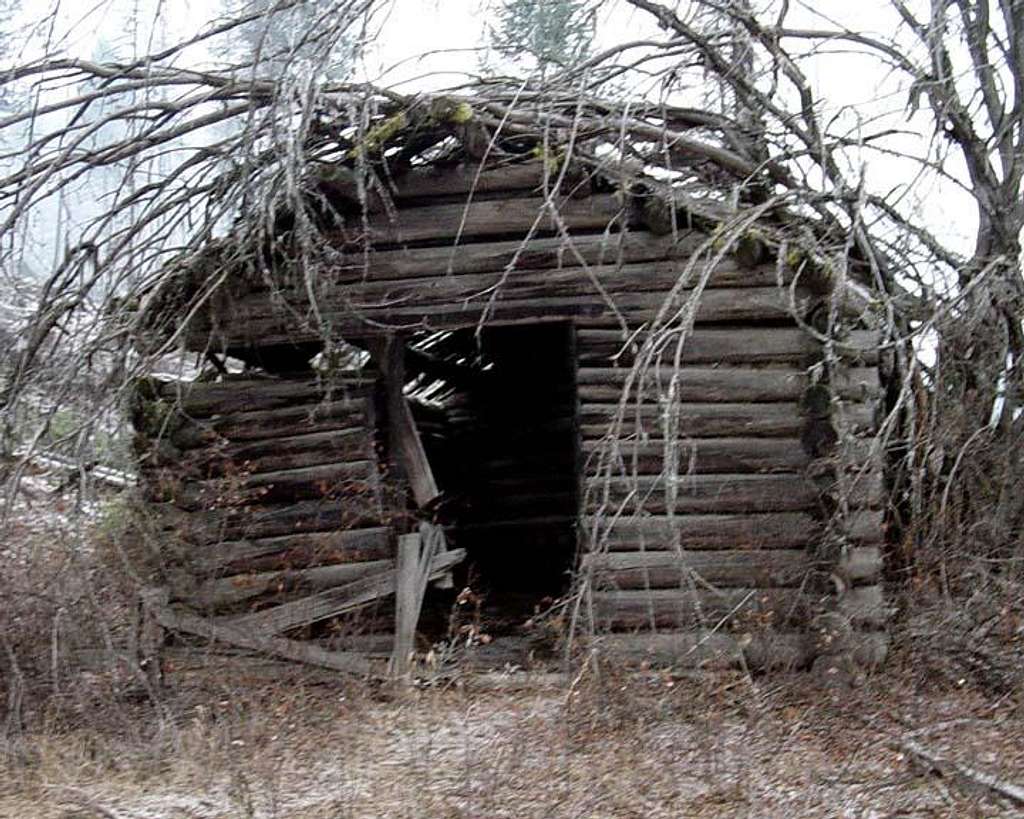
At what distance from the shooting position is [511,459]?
13758 mm

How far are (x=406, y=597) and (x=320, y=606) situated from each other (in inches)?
24.9

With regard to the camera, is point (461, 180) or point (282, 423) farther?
point (282, 423)

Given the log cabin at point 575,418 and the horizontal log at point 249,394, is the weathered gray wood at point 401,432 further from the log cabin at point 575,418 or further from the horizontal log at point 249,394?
the horizontal log at point 249,394

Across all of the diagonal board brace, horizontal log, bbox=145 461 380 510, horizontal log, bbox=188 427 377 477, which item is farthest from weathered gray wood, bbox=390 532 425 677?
horizontal log, bbox=188 427 377 477

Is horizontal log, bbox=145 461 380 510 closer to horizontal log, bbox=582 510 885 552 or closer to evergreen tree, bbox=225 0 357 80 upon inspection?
horizontal log, bbox=582 510 885 552

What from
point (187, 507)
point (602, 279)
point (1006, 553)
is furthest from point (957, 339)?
point (187, 507)

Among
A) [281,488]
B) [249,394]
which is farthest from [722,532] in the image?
[249,394]

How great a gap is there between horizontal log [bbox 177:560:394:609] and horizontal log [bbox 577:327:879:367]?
2204 mm

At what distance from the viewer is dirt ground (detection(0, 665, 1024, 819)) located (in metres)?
5.74

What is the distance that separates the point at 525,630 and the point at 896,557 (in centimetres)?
317

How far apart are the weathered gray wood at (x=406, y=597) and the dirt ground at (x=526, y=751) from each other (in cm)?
50

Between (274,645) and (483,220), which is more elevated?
(483,220)

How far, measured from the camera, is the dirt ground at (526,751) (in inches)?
226

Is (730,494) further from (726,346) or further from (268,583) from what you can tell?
(268,583)
